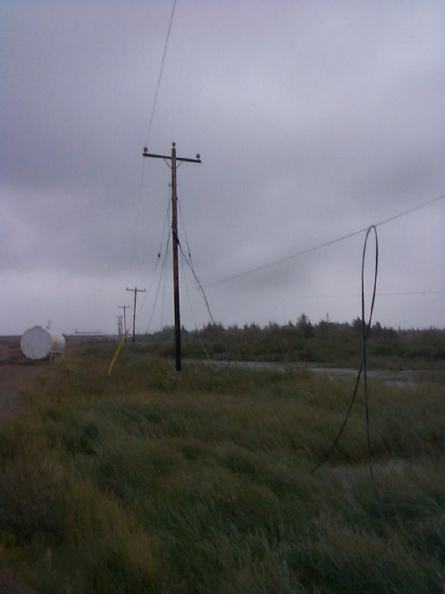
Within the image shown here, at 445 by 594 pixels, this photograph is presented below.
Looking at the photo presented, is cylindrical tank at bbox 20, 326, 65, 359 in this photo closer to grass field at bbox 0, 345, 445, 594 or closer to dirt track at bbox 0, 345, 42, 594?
dirt track at bbox 0, 345, 42, 594

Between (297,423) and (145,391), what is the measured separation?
9.03 meters

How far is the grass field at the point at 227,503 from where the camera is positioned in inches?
201

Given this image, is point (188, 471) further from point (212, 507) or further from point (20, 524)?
point (20, 524)

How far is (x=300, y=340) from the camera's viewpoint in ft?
171

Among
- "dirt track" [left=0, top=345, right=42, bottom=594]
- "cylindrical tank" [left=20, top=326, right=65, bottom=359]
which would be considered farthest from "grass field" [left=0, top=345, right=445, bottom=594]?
"cylindrical tank" [left=20, top=326, right=65, bottom=359]

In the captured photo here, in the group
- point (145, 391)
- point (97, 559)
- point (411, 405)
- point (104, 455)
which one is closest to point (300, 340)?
point (145, 391)

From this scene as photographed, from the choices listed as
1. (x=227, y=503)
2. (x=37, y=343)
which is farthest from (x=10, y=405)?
(x=37, y=343)

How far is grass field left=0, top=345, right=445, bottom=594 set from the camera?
510 cm

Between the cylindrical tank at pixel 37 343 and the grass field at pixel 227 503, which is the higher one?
the cylindrical tank at pixel 37 343

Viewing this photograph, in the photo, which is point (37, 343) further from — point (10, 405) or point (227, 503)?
point (227, 503)

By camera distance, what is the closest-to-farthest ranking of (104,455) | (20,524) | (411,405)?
(20,524)
(104,455)
(411,405)

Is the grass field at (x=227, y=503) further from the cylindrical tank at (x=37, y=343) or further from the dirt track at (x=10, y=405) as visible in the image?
the cylindrical tank at (x=37, y=343)

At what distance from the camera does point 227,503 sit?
693cm

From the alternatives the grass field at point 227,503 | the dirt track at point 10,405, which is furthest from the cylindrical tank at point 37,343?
the grass field at point 227,503
